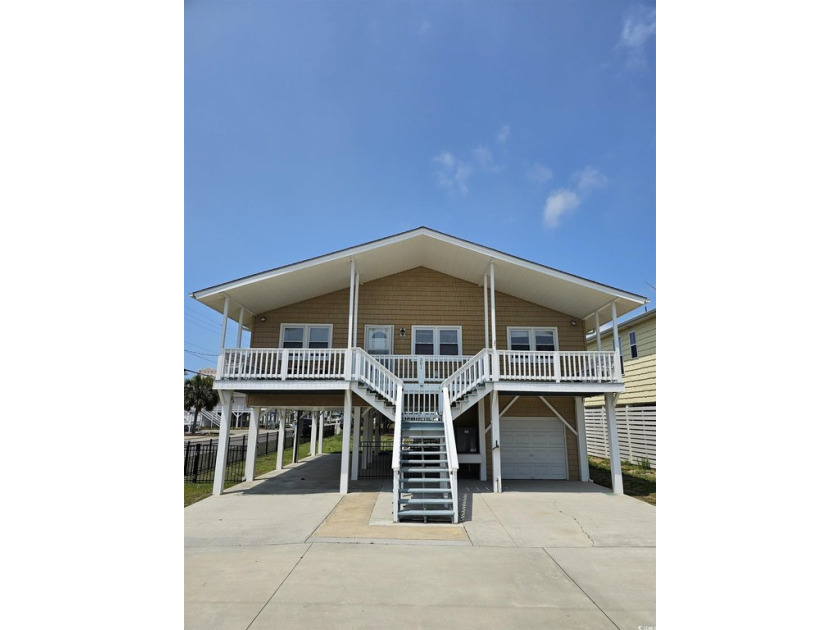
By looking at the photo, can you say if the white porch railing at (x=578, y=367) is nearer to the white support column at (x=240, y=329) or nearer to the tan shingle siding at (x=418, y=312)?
the tan shingle siding at (x=418, y=312)

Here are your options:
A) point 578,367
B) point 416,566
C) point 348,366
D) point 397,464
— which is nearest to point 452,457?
point 397,464

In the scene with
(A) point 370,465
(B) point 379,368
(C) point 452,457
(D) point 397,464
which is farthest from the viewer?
(A) point 370,465

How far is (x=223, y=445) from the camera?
10.6 m

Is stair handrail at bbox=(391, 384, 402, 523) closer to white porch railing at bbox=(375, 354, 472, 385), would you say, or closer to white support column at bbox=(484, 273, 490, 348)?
white porch railing at bbox=(375, 354, 472, 385)

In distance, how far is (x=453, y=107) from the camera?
4.26m

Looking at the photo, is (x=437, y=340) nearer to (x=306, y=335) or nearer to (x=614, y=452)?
(x=306, y=335)

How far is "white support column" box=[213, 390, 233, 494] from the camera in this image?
34.3ft

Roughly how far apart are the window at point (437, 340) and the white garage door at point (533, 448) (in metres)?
2.63

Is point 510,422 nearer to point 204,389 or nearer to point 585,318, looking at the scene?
point 585,318

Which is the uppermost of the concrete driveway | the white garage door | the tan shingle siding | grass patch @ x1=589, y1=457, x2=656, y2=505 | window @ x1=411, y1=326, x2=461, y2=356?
the tan shingle siding

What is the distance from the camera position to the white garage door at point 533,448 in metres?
13.1

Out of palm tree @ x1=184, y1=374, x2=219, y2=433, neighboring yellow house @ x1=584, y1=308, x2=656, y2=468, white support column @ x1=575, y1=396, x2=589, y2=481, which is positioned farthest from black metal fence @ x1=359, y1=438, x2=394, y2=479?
palm tree @ x1=184, y1=374, x2=219, y2=433

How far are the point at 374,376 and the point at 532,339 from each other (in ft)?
17.1

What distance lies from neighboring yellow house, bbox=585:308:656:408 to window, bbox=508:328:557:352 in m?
3.74
